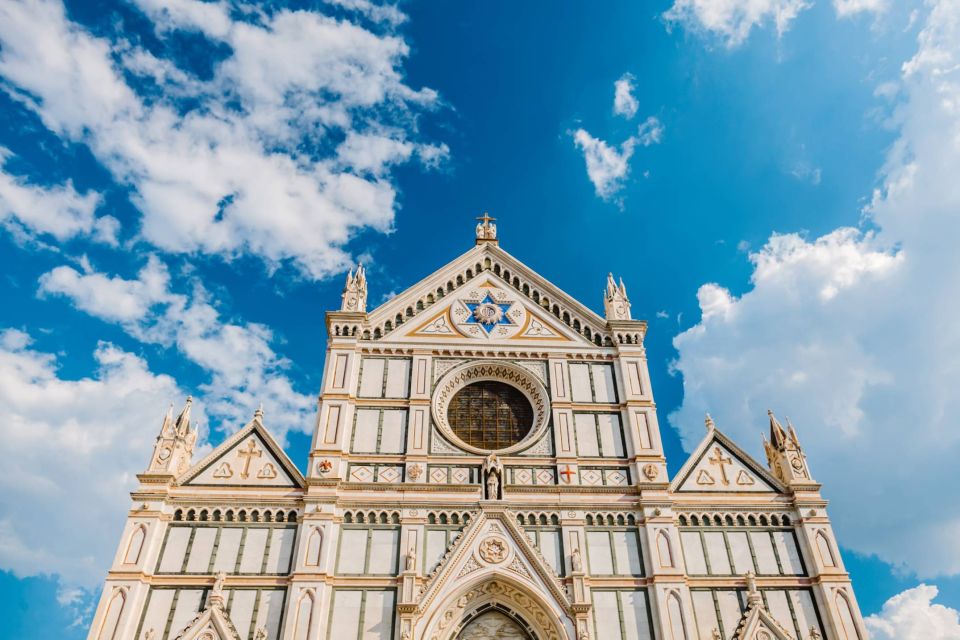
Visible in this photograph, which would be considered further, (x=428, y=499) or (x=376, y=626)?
(x=428, y=499)

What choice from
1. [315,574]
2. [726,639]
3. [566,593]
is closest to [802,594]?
[726,639]

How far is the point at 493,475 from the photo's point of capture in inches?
884

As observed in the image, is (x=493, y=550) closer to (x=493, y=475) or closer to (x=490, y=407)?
(x=493, y=475)

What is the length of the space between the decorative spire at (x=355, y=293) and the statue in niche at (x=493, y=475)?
25.8 feet

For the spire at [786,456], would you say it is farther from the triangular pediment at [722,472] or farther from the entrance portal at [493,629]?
the entrance portal at [493,629]

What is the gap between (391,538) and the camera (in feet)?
70.1

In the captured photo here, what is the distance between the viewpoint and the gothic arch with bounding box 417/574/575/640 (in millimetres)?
19906

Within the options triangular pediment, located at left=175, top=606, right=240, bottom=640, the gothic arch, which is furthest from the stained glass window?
triangular pediment, located at left=175, top=606, right=240, bottom=640

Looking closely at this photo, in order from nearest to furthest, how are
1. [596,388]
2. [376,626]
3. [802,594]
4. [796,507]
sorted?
[376,626], [802,594], [796,507], [596,388]

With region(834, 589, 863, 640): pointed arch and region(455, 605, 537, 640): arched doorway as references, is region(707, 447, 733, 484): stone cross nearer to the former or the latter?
region(834, 589, 863, 640): pointed arch

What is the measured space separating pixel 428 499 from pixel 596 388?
24.5 ft

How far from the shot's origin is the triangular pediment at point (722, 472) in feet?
75.5

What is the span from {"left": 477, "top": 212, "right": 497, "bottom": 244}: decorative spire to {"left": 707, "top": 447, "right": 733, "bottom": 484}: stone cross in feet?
40.1

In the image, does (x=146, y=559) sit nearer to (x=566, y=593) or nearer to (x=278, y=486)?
(x=278, y=486)
